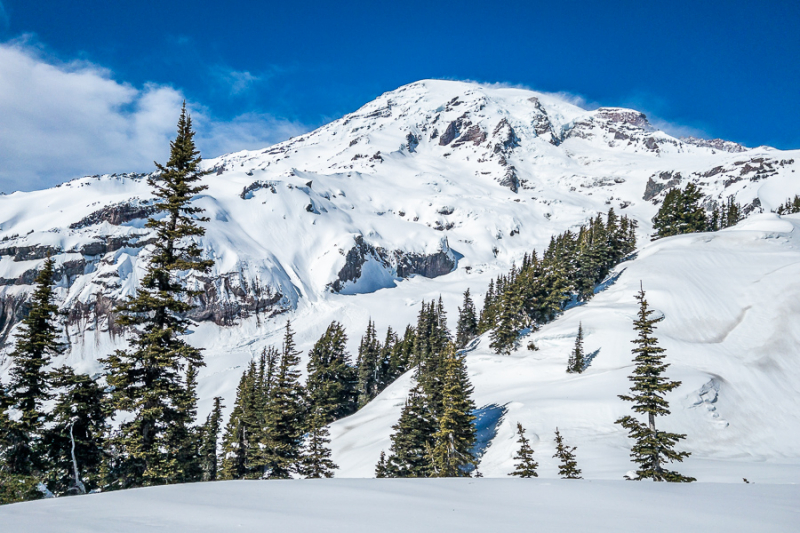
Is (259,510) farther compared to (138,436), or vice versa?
(138,436)

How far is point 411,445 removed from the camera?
28.7 metres

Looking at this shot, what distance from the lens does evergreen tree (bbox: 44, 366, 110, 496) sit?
15.7 meters

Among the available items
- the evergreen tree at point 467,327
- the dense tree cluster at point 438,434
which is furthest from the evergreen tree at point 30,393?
the evergreen tree at point 467,327

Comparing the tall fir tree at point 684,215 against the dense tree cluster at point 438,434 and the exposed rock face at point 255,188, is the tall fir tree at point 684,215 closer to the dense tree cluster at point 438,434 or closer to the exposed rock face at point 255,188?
the dense tree cluster at point 438,434

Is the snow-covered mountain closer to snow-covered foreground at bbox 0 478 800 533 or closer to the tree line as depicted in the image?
the tree line

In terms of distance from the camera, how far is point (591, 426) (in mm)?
29438

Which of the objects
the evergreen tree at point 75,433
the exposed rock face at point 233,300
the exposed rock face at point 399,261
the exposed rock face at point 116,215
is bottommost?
the evergreen tree at point 75,433

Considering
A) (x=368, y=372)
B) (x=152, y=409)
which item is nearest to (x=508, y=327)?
(x=368, y=372)

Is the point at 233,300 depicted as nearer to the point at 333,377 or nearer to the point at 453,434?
the point at 333,377

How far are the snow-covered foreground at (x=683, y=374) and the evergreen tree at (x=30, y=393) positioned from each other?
2044 centimetres

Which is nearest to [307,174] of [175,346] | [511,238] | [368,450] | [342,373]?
[511,238]

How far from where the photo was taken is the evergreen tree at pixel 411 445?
28125 mm

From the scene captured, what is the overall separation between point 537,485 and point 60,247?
139 meters

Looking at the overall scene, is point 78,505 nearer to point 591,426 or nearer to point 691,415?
point 591,426
